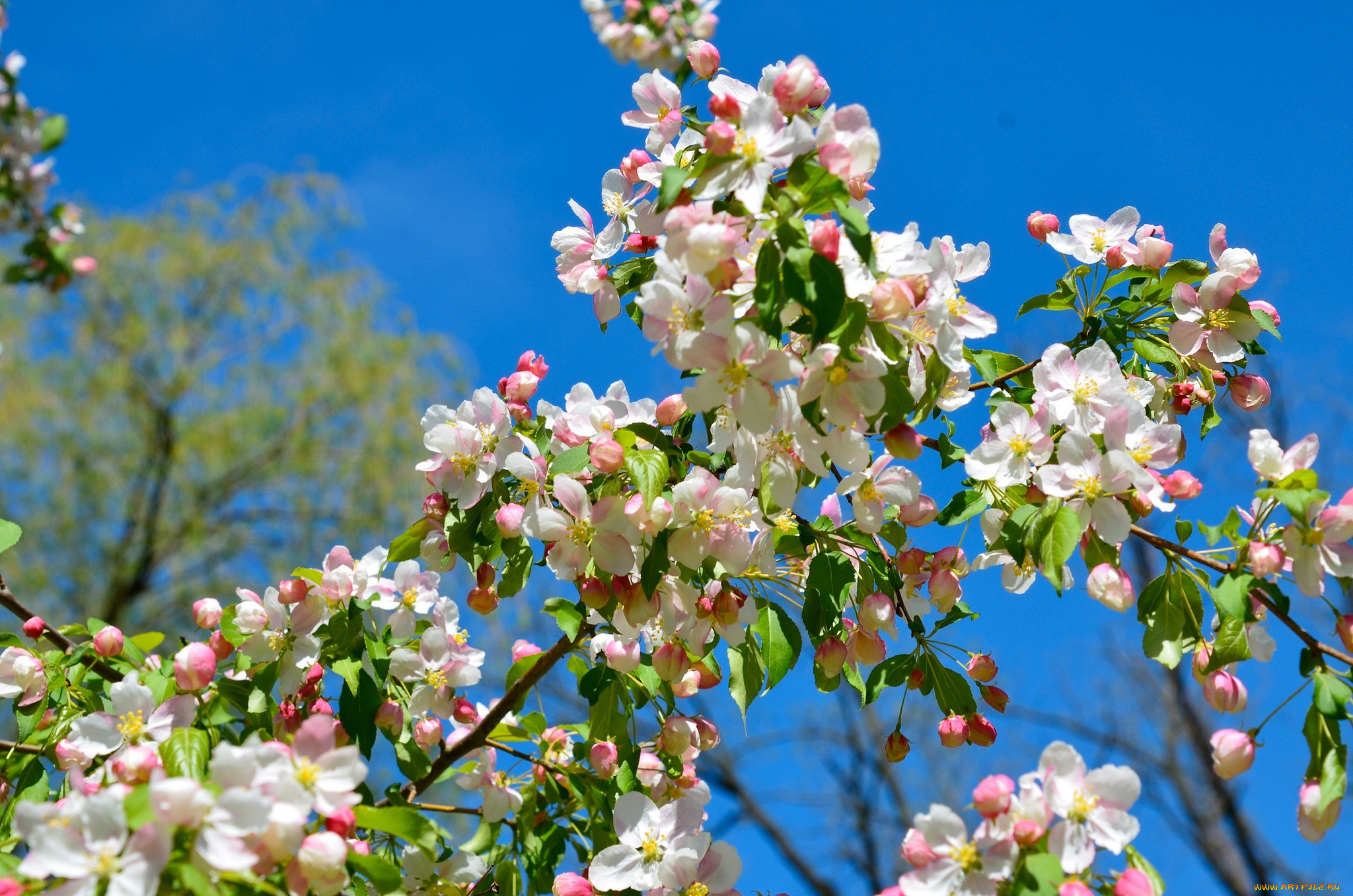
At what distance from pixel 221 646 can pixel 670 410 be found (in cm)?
79

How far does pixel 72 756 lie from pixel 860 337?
1216mm

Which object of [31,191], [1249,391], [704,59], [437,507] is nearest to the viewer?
[704,59]

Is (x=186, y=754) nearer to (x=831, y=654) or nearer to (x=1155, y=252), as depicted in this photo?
(x=831, y=654)

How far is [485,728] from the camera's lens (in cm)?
183

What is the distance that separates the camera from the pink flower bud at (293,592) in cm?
164

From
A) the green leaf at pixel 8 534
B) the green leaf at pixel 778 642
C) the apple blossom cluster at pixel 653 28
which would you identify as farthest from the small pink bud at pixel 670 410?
the apple blossom cluster at pixel 653 28

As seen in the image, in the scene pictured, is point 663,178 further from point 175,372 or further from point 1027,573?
point 175,372

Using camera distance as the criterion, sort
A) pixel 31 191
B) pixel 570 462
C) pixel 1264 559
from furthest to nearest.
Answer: pixel 31 191
pixel 570 462
pixel 1264 559

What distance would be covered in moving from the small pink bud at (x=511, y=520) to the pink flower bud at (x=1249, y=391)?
4.00 feet

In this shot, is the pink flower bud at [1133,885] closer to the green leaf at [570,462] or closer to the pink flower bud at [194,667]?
the green leaf at [570,462]

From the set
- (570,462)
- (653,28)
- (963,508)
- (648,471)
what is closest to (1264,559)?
(963,508)

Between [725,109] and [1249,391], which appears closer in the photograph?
[725,109]

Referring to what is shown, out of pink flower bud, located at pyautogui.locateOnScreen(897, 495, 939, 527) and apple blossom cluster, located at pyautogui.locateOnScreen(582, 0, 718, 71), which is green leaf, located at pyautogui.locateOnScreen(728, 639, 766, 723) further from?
apple blossom cluster, located at pyautogui.locateOnScreen(582, 0, 718, 71)

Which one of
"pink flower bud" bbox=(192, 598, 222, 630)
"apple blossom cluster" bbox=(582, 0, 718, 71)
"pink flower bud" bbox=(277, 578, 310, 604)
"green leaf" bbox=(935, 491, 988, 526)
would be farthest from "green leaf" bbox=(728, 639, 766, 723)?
"apple blossom cluster" bbox=(582, 0, 718, 71)
